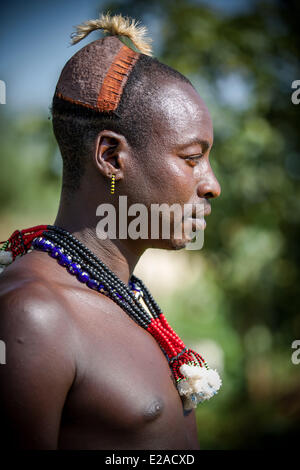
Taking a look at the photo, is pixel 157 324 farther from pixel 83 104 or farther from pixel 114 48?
pixel 114 48

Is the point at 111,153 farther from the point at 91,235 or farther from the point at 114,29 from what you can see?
the point at 114,29

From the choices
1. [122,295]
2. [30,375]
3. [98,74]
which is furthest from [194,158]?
[30,375]

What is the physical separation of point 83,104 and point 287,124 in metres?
3.79

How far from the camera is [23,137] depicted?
534 centimetres

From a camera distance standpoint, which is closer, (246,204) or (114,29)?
(114,29)

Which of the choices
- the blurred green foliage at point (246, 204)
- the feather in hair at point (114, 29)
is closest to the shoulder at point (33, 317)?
the feather in hair at point (114, 29)

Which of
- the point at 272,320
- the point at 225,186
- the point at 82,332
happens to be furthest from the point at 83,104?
the point at 272,320

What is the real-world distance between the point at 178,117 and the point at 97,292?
0.86 meters

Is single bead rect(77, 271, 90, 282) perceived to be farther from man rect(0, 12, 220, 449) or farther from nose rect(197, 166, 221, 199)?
nose rect(197, 166, 221, 199)

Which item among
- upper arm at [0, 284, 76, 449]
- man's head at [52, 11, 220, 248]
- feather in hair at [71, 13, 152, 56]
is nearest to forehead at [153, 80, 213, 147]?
man's head at [52, 11, 220, 248]

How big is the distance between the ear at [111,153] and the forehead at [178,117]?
163 mm

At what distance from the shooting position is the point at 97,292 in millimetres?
2182

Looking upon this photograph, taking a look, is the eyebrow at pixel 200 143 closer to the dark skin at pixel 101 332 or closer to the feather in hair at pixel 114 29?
the dark skin at pixel 101 332

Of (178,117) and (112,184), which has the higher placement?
(178,117)
